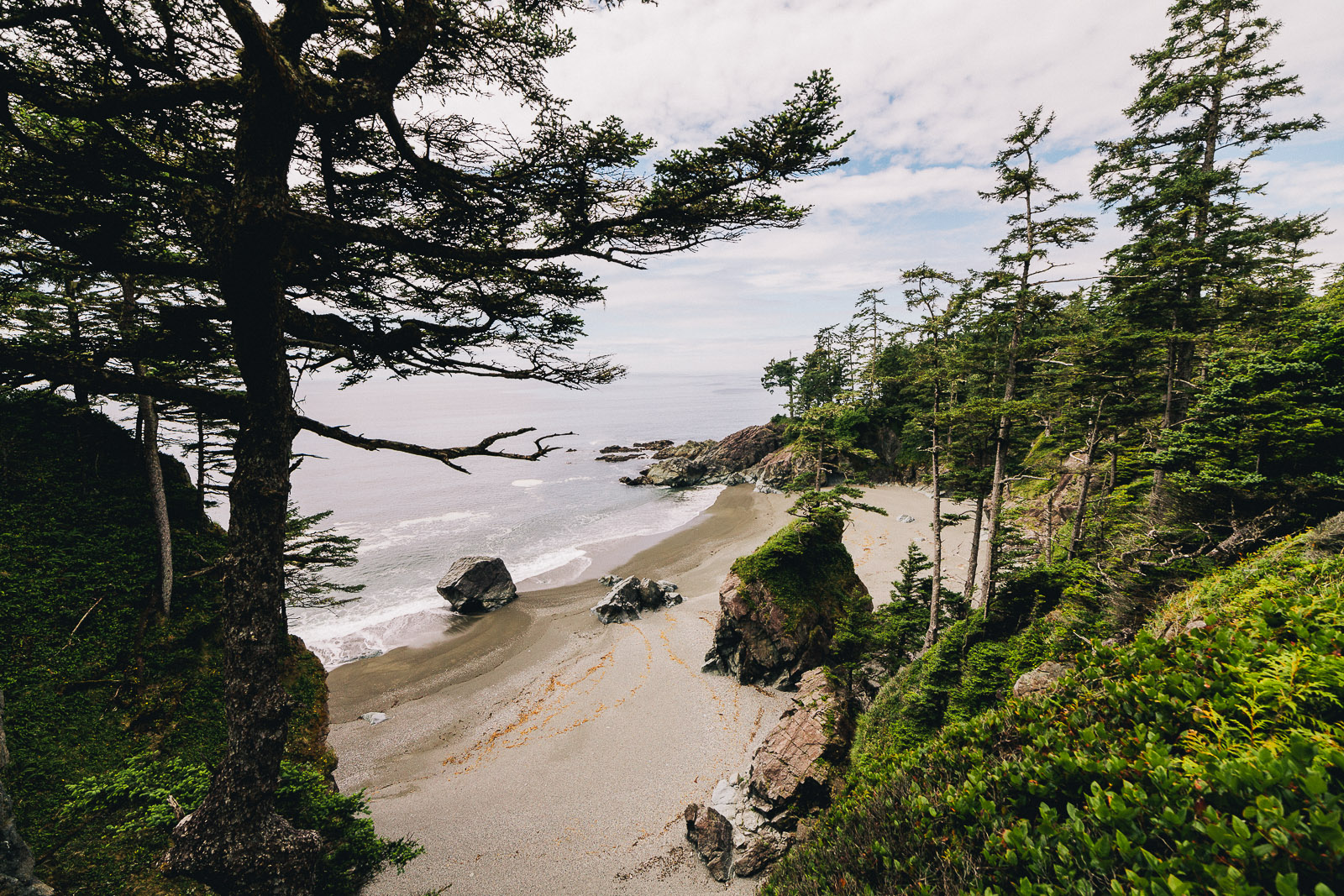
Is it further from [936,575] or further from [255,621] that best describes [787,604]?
[255,621]

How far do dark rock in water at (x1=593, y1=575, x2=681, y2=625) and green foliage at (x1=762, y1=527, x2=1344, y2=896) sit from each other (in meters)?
17.0

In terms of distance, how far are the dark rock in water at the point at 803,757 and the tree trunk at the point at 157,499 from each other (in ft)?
38.5

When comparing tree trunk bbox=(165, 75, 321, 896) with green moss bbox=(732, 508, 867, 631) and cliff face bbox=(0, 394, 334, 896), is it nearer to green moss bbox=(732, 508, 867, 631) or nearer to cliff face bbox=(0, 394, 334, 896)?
cliff face bbox=(0, 394, 334, 896)

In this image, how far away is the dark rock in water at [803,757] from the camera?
336 inches

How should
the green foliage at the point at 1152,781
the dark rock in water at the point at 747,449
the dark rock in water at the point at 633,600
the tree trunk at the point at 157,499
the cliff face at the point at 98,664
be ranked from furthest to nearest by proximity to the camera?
the dark rock in water at the point at 747,449 → the dark rock in water at the point at 633,600 → the tree trunk at the point at 157,499 → the cliff face at the point at 98,664 → the green foliage at the point at 1152,781

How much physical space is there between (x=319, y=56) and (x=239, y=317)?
3.28 metres

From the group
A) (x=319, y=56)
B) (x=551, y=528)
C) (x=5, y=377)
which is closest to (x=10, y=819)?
(x=5, y=377)

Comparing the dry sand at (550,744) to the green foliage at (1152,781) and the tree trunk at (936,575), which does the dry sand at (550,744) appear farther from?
the green foliage at (1152,781)

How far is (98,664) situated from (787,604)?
49.1 ft

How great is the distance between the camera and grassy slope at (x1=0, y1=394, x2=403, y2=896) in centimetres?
523

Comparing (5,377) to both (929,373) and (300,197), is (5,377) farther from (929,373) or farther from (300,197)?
(929,373)

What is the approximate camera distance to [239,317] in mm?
3541

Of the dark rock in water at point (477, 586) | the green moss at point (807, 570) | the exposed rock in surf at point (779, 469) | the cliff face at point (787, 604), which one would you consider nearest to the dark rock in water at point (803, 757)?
the cliff face at point (787, 604)

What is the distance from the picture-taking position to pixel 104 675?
688cm
